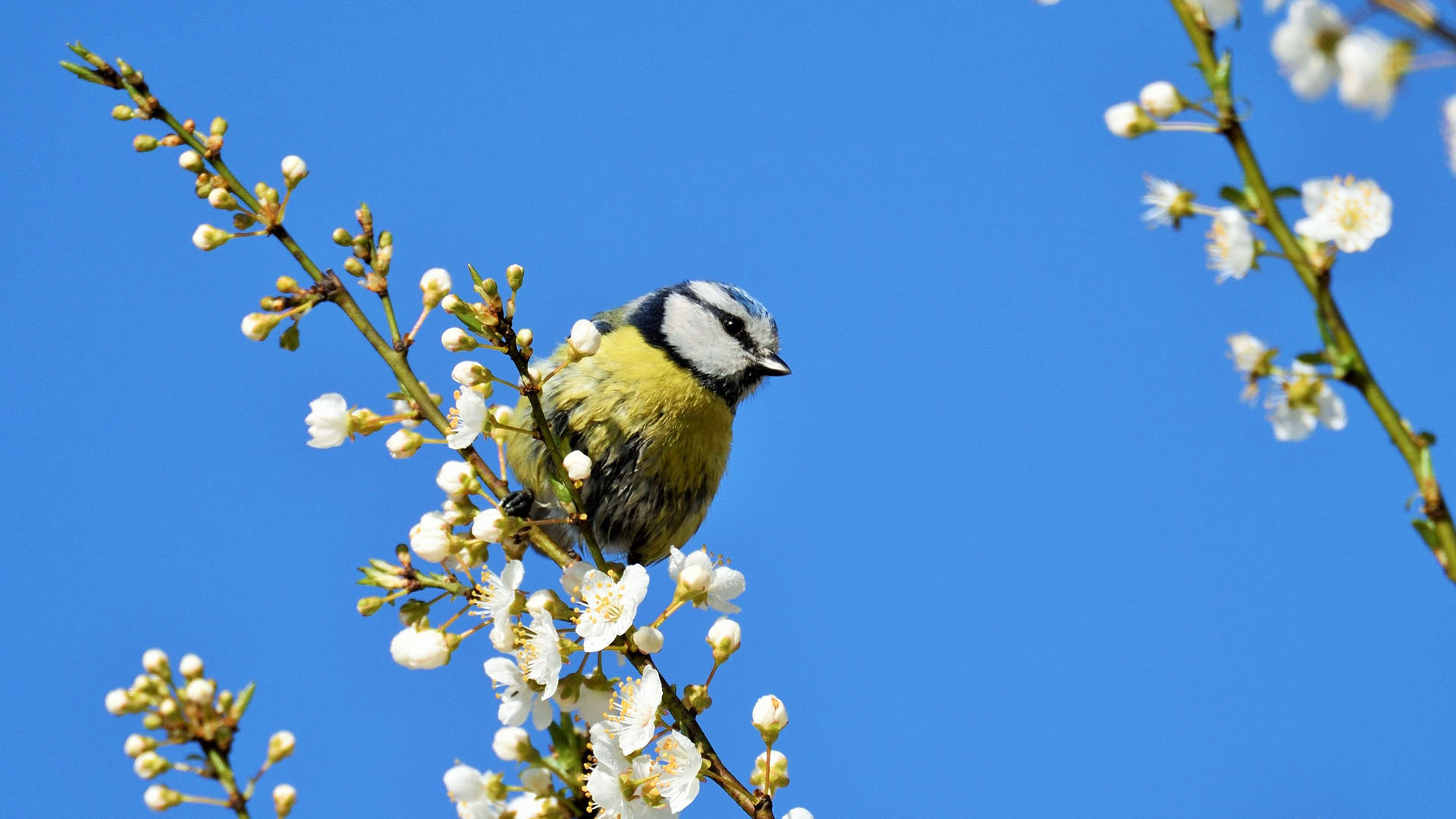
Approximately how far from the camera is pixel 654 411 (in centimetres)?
392

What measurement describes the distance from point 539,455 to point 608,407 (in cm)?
25

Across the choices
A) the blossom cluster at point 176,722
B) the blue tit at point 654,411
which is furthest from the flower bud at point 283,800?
the blue tit at point 654,411

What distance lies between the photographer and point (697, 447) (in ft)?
13.4

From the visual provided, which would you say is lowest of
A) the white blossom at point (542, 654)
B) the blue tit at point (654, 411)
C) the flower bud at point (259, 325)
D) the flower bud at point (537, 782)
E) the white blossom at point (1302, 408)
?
the white blossom at point (1302, 408)

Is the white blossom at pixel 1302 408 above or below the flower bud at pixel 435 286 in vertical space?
below

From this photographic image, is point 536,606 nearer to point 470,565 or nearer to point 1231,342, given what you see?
point 470,565

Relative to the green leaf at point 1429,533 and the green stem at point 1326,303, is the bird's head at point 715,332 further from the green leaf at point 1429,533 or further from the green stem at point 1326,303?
the green leaf at point 1429,533

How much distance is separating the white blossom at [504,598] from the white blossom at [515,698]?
68 mm

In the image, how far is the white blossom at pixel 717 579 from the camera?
2.12 meters

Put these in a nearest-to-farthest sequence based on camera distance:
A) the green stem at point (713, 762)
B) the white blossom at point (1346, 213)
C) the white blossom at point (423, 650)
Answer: the white blossom at point (1346, 213)
the green stem at point (713, 762)
the white blossom at point (423, 650)

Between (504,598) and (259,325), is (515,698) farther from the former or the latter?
(259,325)

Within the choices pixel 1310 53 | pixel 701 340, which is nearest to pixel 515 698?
pixel 1310 53

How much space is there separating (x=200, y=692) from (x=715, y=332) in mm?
2980

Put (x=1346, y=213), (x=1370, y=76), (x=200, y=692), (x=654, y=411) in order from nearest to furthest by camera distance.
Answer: (x=1370, y=76), (x=1346, y=213), (x=200, y=692), (x=654, y=411)
